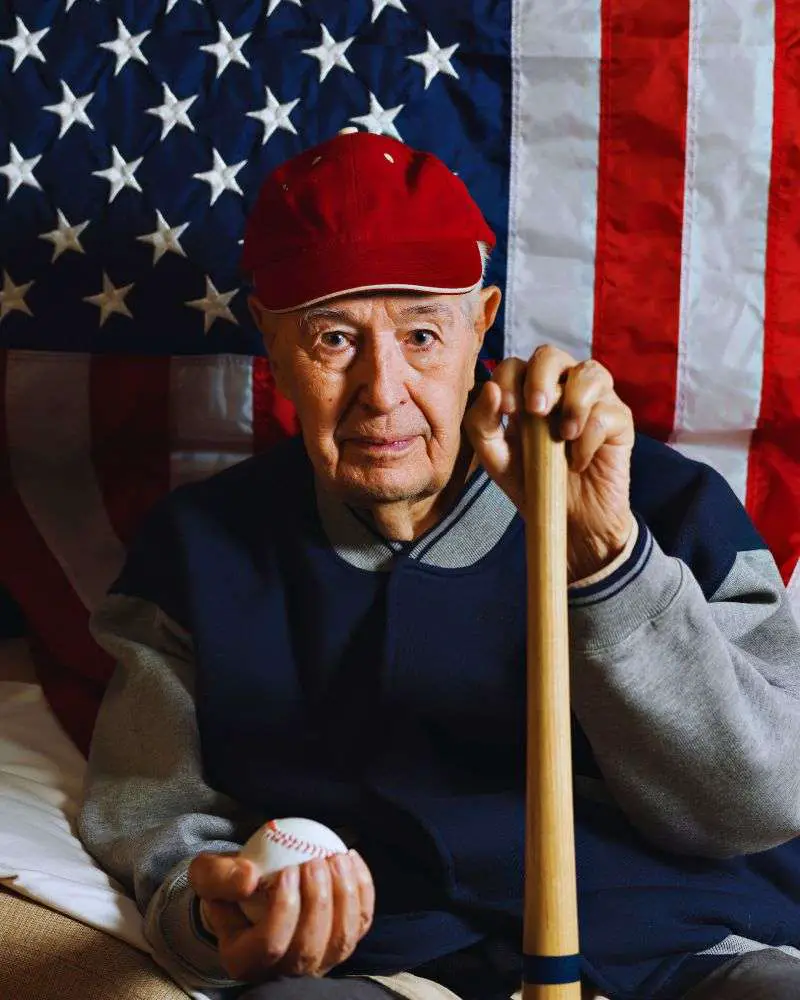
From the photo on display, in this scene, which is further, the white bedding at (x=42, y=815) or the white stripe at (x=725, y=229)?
the white stripe at (x=725, y=229)

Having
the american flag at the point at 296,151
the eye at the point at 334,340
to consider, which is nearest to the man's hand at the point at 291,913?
the eye at the point at 334,340

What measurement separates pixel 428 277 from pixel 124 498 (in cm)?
79

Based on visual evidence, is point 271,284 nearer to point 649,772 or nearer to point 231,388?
point 231,388

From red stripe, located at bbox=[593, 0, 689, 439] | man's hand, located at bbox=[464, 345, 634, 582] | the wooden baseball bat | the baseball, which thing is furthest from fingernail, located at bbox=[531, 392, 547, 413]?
red stripe, located at bbox=[593, 0, 689, 439]

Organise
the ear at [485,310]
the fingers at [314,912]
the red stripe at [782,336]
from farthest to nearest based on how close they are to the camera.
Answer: the red stripe at [782,336] < the ear at [485,310] < the fingers at [314,912]

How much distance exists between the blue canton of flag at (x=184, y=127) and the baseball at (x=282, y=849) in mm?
925

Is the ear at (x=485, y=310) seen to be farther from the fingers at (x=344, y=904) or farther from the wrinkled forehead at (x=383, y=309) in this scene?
the fingers at (x=344, y=904)

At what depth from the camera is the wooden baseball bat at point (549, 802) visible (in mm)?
1189

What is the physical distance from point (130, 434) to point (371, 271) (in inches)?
29.0

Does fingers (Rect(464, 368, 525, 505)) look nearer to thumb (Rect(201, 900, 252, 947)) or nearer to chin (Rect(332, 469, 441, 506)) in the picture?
chin (Rect(332, 469, 441, 506))

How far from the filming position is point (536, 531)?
1.22 m

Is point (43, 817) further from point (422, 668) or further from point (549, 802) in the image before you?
point (549, 802)

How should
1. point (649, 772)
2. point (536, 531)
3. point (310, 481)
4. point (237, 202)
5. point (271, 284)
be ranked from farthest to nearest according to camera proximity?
1. point (237, 202)
2. point (310, 481)
3. point (271, 284)
4. point (649, 772)
5. point (536, 531)

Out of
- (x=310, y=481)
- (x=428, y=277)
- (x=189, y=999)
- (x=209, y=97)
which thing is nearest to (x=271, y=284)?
(x=428, y=277)
